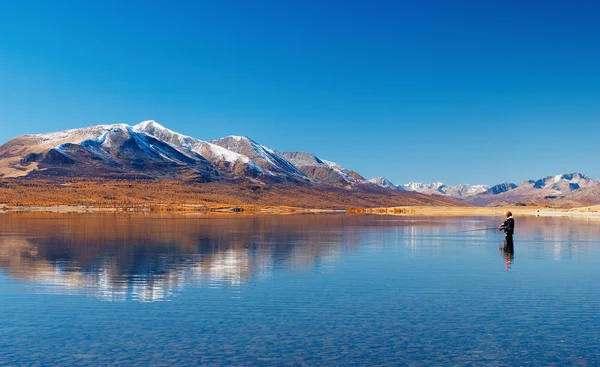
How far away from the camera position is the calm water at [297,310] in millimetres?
15023

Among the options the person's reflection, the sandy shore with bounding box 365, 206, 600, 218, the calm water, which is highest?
the sandy shore with bounding box 365, 206, 600, 218

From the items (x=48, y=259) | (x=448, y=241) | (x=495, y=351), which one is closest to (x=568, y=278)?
(x=495, y=351)

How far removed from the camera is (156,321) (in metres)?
18.5

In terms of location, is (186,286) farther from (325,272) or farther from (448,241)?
(448,241)

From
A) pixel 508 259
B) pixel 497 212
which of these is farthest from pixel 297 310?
pixel 497 212

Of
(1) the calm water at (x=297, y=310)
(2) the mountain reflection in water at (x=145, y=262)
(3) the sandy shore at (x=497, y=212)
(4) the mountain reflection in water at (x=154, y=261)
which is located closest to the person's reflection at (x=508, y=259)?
(4) the mountain reflection in water at (x=154, y=261)

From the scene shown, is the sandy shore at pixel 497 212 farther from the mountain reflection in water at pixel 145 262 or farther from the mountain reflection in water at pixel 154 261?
the mountain reflection in water at pixel 145 262

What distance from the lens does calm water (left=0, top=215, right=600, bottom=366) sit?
15.0m

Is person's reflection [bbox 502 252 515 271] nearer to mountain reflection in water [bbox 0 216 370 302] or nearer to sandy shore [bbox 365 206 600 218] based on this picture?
mountain reflection in water [bbox 0 216 370 302]

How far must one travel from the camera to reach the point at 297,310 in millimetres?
20266

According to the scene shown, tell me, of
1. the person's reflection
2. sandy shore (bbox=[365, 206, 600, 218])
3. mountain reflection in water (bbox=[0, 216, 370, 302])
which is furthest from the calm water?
sandy shore (bbox=[365, 206, 600, 218])

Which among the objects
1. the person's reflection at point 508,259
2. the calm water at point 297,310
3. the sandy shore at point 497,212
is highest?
the sandy shore at point 497,212

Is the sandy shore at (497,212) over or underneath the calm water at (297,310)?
over

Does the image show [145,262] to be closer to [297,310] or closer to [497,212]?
[297,310]
